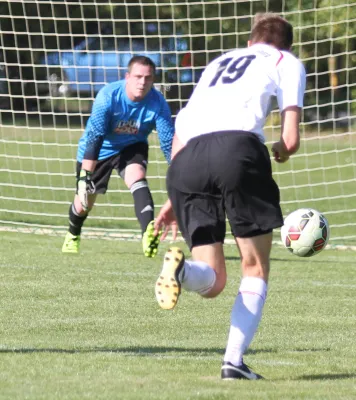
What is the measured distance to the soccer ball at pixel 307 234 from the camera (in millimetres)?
8453

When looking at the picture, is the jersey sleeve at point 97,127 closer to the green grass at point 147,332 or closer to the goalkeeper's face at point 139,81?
the goalkeeper's face at point 139,81

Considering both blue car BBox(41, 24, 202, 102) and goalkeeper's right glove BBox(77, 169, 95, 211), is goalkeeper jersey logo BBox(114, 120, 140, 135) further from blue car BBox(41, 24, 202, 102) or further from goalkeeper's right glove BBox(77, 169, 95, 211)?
blue car BBox(41, 24, 202, 102)

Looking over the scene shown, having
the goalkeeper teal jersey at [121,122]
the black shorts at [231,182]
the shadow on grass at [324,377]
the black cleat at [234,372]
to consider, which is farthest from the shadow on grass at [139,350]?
the goalkeeper teal jersey at [121,122]

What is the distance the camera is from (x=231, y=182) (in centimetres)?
479

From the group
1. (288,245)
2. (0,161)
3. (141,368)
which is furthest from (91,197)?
(0,161)

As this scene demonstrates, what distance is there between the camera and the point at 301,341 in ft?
20.8

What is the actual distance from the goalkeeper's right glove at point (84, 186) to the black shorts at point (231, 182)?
507cm

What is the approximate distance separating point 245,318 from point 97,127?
546 cm

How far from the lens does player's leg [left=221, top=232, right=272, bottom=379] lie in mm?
4797

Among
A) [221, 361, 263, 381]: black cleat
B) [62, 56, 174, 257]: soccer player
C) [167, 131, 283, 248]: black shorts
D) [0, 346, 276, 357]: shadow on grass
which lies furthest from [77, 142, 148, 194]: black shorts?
[221, 361, 263, 381]: black cleat

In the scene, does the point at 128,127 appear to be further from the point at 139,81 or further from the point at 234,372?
the point at 234,372

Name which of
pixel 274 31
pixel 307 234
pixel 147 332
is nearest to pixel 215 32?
pixel 307 234

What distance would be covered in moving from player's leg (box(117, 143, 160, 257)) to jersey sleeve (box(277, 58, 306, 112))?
464 centimetres

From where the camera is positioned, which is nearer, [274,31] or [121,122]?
[274,31]
